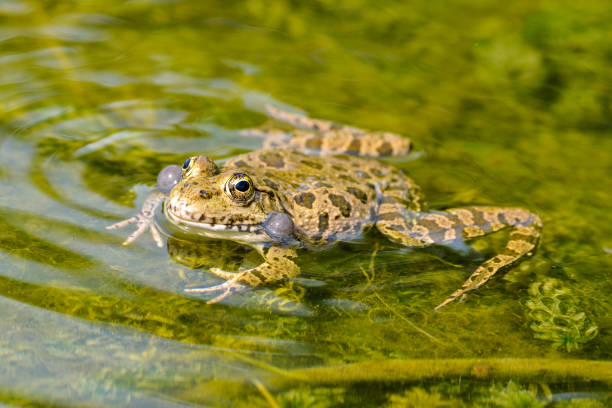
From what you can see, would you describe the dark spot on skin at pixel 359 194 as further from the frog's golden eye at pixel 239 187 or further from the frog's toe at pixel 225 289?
the frog's toe at pixel 225 289

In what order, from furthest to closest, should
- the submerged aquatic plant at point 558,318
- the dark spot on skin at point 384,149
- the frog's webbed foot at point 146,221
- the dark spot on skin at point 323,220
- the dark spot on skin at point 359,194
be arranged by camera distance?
the dark spot on skin at point 384,149 < the dark spot on skin at point 359,194 < the dark spot on skin at point 323,220 < the frog's webbed foot at point 146,221 < the submerged aquatic plant at point 558,318

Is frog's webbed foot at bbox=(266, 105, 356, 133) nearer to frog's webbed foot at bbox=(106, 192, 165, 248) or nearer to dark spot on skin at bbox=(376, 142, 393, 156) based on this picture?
dark spot on skin at bbox=(376, 142, 393, 156)

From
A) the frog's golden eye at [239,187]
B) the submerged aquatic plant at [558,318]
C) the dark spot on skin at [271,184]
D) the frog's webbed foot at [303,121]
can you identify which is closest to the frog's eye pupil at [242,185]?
the frog's golden eye at [239,187]

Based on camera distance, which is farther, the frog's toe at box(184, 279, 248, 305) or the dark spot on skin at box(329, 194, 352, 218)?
the dark spot on skin at box(329, 194, 352, 218)

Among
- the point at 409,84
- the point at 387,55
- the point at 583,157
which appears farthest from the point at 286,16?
the point at 583,157

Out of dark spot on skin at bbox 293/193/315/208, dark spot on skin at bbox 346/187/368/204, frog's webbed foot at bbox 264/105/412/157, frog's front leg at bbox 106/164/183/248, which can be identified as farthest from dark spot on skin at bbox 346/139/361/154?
frog's front leg at bbox 106/164/183/248

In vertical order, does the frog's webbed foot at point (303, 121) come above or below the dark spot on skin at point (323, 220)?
above

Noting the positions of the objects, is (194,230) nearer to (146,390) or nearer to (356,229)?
(356,229)

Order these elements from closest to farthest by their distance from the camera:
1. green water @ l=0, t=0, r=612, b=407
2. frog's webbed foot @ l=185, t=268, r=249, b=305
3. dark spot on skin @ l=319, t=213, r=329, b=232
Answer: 1. green water @ l=0, t=0, r=612, b=407
2. frog's webbed foot @ l=185, t=268, r=249, b=305
3. dark spot on skin @ l=319, t=213, r=329, b=232

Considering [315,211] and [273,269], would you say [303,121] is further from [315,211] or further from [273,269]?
[273,269]
